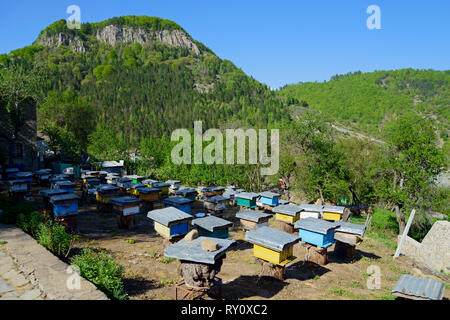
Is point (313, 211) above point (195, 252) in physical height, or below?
below

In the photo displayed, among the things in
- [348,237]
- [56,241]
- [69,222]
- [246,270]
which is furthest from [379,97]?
[56,241]

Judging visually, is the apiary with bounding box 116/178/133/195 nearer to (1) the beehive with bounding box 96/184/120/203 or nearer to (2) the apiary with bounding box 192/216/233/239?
(1) the beehive with bounding box 96/184/120/203

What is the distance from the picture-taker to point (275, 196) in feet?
56.6

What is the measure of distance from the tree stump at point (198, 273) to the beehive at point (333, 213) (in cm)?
975

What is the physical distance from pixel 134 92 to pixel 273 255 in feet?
416

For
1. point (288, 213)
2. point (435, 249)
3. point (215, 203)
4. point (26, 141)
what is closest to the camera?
point (288, 213)

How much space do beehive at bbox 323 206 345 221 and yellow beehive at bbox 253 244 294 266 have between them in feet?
21.7

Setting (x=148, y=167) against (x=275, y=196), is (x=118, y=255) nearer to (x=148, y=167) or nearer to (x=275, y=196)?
(x=275, y=196)

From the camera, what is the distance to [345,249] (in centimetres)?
1252

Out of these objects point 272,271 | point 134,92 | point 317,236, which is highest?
point 134,92

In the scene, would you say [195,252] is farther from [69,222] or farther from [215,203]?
[215,203]

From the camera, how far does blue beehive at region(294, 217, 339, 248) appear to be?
10.1 meters

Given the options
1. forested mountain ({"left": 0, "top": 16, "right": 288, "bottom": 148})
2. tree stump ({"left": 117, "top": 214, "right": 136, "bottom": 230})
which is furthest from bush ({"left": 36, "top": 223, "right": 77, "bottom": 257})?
forested mountain ({"left": 0, "top": 16, "right": 288, "bottom": 148})

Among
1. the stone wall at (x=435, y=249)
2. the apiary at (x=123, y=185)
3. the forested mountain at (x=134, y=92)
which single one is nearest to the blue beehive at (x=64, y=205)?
the apiary at (x=123, y=185)
